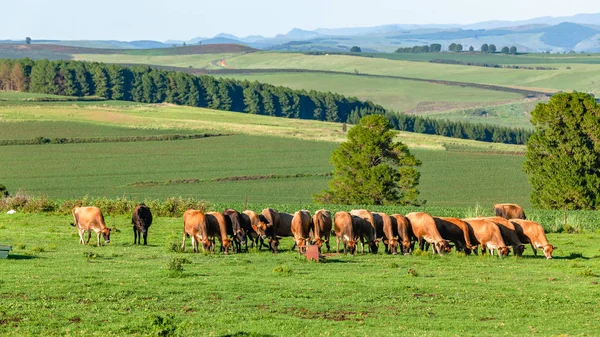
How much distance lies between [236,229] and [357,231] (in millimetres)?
4710

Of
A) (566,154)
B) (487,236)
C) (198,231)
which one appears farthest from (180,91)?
(487,236)

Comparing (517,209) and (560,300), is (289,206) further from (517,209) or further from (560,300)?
(560,300)

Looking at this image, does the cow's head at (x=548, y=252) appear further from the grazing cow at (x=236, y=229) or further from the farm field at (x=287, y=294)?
the grazing cow at (x=236, y=229)

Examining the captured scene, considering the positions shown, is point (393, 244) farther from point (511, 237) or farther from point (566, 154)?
point (566, 154)

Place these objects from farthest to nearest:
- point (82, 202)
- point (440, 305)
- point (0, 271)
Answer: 1. point (82, 202)
2. point (0, 271)
3. point (440, 305)

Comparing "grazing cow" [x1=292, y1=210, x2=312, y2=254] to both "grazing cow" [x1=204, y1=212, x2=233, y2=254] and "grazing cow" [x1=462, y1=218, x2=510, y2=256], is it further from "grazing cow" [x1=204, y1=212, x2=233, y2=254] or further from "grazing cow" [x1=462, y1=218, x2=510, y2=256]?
"grazing cow" [x1=462, y1=218, x2=510, y2=256]

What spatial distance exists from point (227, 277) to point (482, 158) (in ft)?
265

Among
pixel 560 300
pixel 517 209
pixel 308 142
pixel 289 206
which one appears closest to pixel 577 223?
pixel 517 209

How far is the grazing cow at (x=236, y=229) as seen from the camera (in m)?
37.5

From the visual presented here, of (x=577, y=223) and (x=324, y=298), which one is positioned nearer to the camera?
(x=324, y=298)

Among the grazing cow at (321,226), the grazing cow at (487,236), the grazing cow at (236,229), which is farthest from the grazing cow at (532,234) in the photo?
the grazing cow at (236,229)

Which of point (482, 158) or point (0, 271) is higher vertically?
point (0, 271)

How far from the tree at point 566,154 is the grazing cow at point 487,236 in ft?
104

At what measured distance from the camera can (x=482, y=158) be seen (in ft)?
351
